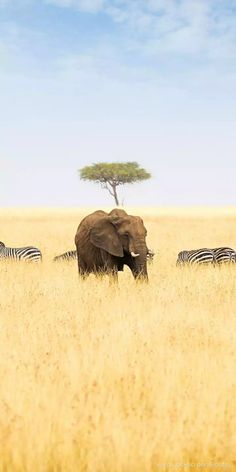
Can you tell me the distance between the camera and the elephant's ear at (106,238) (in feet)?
39.5

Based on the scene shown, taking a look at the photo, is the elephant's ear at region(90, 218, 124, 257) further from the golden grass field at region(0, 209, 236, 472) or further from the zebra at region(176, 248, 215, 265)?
the zebra at region(176, 248, 215, 265)

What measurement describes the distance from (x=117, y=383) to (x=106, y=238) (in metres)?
6.80

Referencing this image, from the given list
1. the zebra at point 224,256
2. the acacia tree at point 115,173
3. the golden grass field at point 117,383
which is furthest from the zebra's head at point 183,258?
the acacia tree at point 115,173

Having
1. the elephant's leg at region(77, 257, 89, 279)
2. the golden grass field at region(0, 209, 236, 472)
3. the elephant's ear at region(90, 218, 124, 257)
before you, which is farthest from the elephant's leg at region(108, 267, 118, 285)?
the elephant's leg at region(77, 257, 89, 279)

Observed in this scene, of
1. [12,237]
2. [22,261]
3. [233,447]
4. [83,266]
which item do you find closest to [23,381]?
[233,447]

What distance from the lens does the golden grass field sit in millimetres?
4355

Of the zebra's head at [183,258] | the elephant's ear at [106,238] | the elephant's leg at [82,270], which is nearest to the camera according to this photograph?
A: the elephant's ear at [106,238]

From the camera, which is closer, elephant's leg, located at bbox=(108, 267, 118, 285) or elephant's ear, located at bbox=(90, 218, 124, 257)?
elephant's leg, located at bbox=(108, 267, 118, 285)

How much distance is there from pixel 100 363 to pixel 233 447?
Result: 6.28ft

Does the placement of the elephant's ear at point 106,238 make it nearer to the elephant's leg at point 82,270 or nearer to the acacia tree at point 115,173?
the elephant's leg at point 82,270

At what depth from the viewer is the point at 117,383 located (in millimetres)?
5633

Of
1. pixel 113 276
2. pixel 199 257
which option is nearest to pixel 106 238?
pixel 113 276

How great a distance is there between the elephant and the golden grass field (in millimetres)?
1637

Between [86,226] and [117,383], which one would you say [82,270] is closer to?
[86,226]
